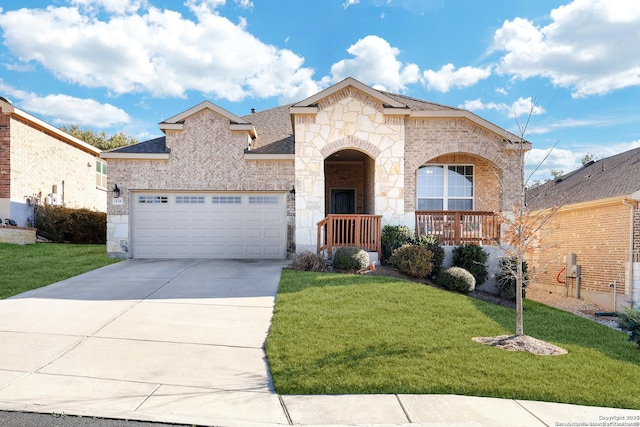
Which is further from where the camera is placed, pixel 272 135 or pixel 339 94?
pixel 272 135

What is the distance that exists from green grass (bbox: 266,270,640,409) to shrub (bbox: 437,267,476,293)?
6.26 ft

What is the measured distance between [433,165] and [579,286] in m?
6.43

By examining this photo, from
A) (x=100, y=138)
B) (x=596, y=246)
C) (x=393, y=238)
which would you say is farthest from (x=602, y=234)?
(x=100, y=138)

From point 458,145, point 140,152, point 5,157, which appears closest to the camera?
point 458,145

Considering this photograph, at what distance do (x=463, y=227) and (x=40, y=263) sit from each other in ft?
41.4

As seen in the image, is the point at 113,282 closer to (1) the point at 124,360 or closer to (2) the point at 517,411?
(1) the point at 124,360

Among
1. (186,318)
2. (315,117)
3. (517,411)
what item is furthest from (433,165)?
(517,411)

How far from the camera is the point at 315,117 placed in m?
14.6

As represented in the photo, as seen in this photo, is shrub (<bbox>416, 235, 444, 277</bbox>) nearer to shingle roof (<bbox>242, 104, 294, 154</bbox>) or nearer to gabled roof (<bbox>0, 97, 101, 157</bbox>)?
shingle roof (<bbox>242, 104, 294, 154</bbox>)

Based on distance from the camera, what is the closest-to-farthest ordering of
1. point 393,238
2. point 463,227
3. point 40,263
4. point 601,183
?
point 40,263 → point 393,238 → point 463,227 → point 601,183

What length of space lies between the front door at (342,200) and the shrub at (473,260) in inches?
238

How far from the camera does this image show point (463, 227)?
14.0 m

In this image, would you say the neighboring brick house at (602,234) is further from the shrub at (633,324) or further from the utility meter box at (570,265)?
the shrub at (633,324)

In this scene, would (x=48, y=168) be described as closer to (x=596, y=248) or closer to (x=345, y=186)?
(x=345, y=186)
